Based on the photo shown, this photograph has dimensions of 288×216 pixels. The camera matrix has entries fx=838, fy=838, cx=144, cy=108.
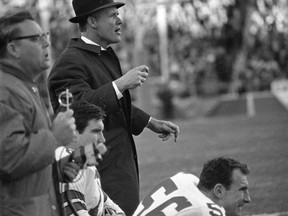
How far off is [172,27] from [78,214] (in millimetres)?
29670

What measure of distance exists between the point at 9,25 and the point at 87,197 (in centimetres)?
158

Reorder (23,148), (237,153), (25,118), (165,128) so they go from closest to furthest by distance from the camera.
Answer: (23,148) → (25,118) → (165,128) → (237,153)

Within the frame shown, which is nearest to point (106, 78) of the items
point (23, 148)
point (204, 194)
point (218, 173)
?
point (218, 173)

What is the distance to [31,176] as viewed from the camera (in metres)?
3.92

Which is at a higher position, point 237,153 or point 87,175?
point 87,175

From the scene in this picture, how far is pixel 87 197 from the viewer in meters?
5.18

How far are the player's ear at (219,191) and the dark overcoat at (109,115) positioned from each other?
125 centimetres

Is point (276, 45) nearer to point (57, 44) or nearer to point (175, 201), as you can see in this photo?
point (57, 44)

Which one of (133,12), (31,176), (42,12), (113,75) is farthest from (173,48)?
(31,176)

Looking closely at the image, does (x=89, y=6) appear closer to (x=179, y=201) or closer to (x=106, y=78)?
(x=106, y=78)

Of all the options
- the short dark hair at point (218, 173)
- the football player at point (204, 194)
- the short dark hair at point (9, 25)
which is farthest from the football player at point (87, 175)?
the short dark hair at point (9, 25)

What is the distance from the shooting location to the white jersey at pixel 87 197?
193 inches

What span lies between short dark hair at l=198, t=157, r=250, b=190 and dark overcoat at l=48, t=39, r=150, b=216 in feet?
3.68

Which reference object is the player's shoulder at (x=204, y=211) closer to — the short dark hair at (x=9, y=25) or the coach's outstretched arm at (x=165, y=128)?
the short dark hair at (x=9, y=25)
